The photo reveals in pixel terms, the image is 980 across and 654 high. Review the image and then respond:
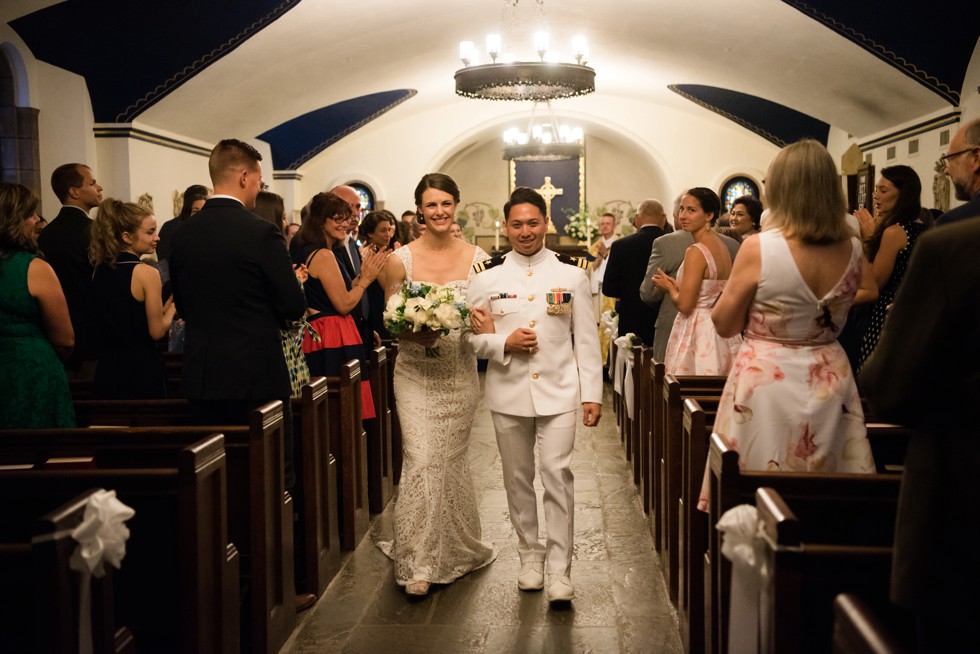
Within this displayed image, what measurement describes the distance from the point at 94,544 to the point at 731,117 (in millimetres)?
15341

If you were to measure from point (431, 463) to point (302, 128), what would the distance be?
521 inches

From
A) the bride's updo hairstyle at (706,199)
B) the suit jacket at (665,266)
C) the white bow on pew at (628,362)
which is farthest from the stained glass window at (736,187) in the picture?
the bride's updo hairstyle at (706,199)

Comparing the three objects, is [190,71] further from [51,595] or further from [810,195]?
[51,595]

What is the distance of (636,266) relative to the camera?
6.79 metres

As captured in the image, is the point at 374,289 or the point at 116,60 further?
the point at 116,60

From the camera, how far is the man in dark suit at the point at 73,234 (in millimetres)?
5325

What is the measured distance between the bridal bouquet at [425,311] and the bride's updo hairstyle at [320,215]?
1.31 m

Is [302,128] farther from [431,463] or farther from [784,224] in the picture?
[784,224]

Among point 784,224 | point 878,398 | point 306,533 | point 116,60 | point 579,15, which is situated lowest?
point 306,533

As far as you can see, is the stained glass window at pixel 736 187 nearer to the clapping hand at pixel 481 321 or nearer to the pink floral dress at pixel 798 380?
the clapping hand at pixel 481 321

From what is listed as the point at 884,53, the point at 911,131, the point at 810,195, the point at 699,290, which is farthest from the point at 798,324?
the point at 911,131

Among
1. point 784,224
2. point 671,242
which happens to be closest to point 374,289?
point 671,242

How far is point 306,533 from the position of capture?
4.07 metres

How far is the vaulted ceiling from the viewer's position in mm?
9188
